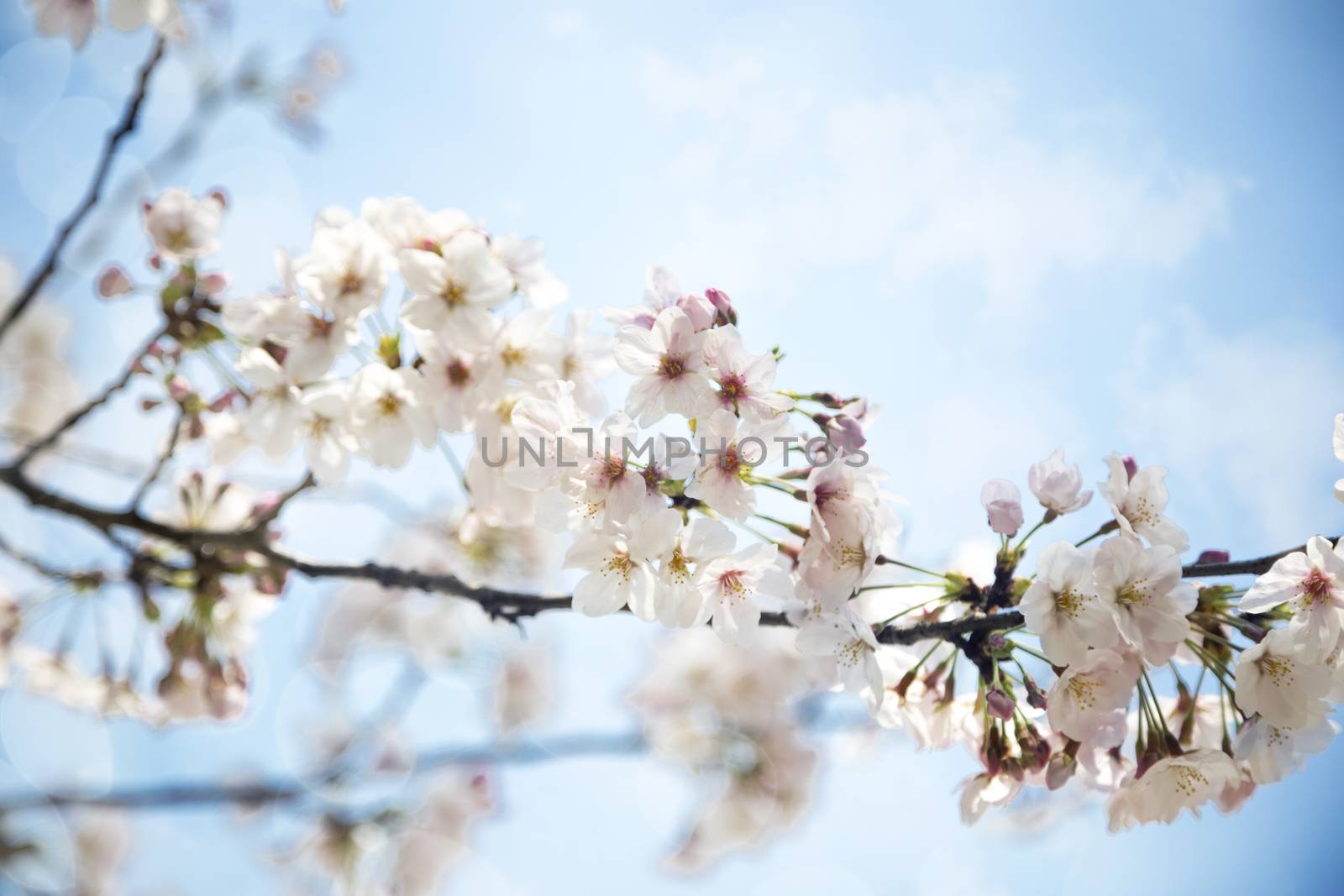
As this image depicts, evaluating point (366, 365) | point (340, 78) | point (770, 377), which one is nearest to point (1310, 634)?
point (770, 377)

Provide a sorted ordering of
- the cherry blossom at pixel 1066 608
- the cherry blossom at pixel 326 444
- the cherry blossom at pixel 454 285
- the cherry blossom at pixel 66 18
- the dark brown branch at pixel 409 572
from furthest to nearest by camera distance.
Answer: the cherry blossom at pixel 66 18 < the cherry blossom at pixel 326 444 < the cherry blossom at pixel 454 285 < the dark brown branch at pixel 409 572 < the cherry blossom at pixel 1066 608

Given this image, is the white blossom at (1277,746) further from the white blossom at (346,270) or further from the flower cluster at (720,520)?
the white blossom at (346,270)

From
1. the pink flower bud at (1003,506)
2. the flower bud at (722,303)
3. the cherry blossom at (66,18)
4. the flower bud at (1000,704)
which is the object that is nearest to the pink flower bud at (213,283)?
the cherry blossom at (66,18)

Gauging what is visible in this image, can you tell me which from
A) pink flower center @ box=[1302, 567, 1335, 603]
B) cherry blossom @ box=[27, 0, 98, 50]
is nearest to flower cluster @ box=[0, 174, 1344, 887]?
pink flower center @ box=[1302, 567, 1335, 603]

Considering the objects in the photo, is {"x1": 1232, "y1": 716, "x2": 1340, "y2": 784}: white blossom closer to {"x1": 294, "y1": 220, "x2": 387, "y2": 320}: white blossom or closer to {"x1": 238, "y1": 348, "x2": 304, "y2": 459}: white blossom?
{"x1": 294, "y1": 220, "x2": 387, "y2": 320}: white blossom

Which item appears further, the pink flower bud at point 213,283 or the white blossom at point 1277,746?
the pink flower bud at point 213,283

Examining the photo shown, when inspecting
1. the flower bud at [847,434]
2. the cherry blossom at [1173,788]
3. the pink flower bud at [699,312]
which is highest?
the pink flower bud at [699,312]

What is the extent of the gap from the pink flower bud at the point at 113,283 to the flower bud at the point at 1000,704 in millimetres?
1712

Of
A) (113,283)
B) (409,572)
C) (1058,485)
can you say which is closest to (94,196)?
(113,283)

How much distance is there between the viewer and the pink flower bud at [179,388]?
1.50 meters

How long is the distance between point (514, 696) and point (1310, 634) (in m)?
4.24

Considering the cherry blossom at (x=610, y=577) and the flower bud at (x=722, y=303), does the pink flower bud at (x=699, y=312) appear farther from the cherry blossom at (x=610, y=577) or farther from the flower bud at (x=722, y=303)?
the cherry blossom at (x=610, y=577)

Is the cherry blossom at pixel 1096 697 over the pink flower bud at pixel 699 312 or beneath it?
beneath

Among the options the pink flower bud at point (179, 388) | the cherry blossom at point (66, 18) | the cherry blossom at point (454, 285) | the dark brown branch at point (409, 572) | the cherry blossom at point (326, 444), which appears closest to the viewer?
the dark brown branch at point (409, 572)
